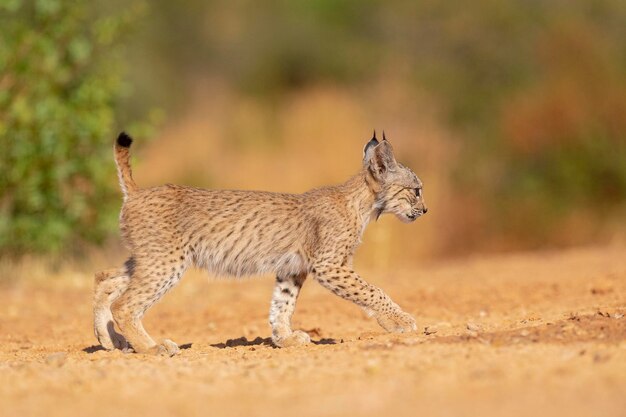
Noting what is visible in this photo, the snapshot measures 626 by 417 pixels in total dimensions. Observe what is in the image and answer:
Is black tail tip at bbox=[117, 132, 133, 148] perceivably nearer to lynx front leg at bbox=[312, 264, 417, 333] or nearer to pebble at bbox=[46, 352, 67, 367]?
lynx front leg at bbox=[312, 264, 417, 333]

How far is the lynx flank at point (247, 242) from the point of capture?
9398 millimetres

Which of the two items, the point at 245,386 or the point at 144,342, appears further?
the point at 144,342

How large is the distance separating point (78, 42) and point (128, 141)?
6461 millimetres

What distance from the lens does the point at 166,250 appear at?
9.44 m

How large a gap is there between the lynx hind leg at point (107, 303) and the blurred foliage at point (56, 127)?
5.64 metres

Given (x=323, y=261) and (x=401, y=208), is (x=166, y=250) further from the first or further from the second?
(x=401, y=208)

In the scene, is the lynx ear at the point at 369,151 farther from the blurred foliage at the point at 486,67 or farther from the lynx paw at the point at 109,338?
the blurred foliage at the point at 486,67

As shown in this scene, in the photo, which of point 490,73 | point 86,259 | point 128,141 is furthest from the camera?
point 490,73

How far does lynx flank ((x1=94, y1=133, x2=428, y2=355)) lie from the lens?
9.40m

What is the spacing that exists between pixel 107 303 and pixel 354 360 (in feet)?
10.4

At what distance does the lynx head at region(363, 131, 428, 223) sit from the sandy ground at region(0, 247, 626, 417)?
1.12m

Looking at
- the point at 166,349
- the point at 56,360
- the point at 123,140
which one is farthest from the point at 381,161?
the point at 56,360

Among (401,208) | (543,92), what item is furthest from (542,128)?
(401,208)

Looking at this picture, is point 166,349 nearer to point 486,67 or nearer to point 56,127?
point 56,127
